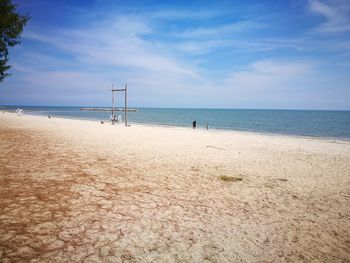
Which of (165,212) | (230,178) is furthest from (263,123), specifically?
(165,212)

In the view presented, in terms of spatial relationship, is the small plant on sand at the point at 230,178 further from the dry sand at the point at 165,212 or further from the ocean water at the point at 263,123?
the ocean water at the point at 263,123

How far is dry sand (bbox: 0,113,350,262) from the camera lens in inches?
143

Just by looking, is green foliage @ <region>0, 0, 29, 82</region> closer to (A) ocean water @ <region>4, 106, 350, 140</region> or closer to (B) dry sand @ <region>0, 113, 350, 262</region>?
(B) dry sand @ <region>0, 113, 350, 262</region>

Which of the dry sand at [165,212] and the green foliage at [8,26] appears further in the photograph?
the green foliage at [8,26]

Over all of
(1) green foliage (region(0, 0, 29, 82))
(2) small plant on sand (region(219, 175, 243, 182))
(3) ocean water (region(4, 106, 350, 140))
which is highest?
(1) green foliage (region(0, 0, 29, 82))

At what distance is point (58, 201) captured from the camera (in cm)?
512

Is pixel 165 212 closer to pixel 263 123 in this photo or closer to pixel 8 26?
pixel 8 26

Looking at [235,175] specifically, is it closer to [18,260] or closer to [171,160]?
[171,160]

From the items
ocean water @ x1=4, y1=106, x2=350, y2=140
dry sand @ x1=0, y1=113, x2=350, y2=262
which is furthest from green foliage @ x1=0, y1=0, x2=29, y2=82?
ocean water @ x1=4, y1=106, x2=350, y2=140

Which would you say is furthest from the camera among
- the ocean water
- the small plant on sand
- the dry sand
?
the ocean water

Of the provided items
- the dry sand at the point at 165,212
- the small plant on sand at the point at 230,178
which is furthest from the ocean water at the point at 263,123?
the dry sand at the point at 165,212

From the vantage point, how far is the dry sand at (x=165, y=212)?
3.64 metres

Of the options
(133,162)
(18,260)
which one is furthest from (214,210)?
(133,162)

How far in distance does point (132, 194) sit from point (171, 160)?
4.46 metres
